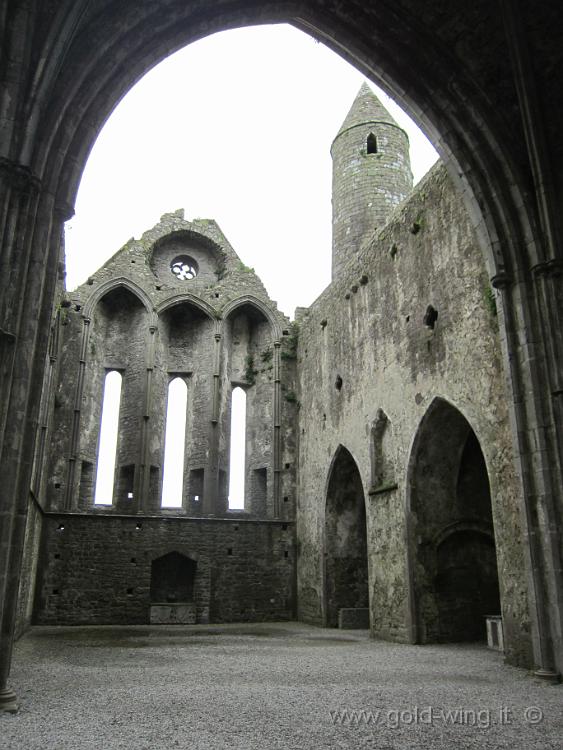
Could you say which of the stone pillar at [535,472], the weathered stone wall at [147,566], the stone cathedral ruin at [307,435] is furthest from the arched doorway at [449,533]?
the weathered stone wall at [147,566]

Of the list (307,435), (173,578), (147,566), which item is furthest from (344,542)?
(147,566)

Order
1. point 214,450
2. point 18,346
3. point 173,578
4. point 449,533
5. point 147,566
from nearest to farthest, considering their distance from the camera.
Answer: point 18,346
point 449,533
point 147,566
point 173,578
point 214,450

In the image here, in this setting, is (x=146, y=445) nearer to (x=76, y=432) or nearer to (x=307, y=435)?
(x=76, y=432)

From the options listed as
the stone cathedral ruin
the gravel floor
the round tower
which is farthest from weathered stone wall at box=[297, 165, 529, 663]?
the round tower

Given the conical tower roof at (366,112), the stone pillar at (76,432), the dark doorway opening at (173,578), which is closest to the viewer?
the stone pillar at (76,432)

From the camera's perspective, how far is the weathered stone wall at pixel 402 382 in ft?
27.6

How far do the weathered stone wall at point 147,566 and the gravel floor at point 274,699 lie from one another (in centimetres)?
458

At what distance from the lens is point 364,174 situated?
1655 centimetres

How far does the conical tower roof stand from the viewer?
17.3 m

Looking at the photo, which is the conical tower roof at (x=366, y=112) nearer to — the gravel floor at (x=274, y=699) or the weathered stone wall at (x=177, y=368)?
the weathered stone wall at (x=177, y=368)

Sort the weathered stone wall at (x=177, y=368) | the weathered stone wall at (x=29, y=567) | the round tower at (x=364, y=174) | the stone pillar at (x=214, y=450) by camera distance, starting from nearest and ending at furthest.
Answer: the weathered stone wall at (x=29, y=567), the weathered stone wall at (x=177, y=368), the stone pillar at (x=214, y=450), the round tower at (x=364, y=174)

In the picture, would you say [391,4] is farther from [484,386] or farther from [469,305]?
[484,386]

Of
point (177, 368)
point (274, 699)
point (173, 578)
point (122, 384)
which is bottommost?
point (274, 699)

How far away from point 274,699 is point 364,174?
13599mm
